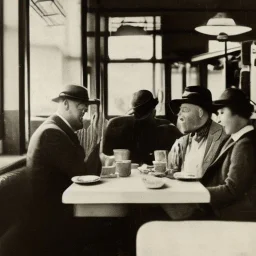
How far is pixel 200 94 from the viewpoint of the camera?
2.16 metres

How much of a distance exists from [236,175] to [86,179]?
0.82 m

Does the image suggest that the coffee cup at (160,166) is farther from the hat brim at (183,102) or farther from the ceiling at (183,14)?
the ceiling at (183,14)

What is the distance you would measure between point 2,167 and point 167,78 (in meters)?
1.06

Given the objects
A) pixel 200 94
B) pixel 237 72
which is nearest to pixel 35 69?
pixel 200 94

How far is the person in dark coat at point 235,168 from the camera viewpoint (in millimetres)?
1996

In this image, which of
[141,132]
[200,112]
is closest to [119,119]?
[141,132]

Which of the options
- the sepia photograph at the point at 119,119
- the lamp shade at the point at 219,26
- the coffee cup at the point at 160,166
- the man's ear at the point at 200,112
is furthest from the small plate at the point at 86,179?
the lamp shade at the point at 219,26

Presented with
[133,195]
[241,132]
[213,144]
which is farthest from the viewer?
[213,144]

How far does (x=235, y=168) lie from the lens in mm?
2002

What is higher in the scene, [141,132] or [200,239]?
[141,132]

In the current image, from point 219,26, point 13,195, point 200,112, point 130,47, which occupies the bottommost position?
point 13,195

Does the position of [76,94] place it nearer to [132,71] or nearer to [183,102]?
[132,71]

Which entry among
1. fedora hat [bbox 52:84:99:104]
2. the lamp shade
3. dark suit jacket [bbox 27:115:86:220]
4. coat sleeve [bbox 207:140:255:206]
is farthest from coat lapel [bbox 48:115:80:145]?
the lamp shade

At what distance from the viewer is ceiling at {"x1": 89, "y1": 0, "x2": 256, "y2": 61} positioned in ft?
7.25
